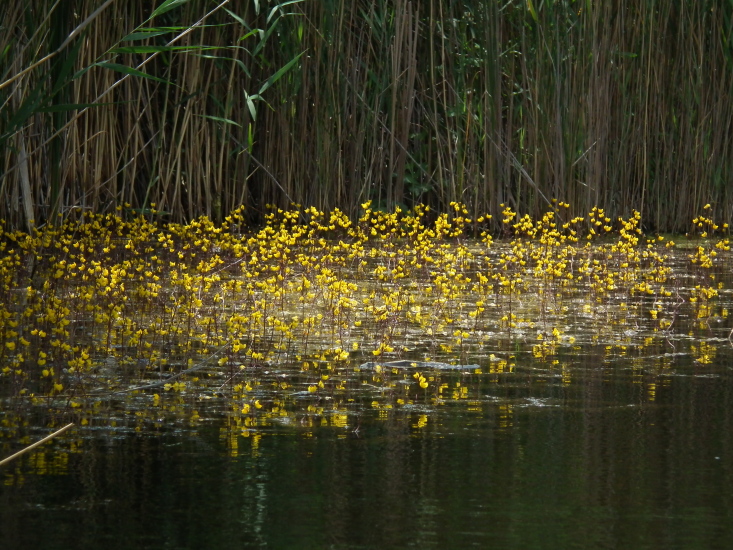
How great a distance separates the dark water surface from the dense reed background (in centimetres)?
518

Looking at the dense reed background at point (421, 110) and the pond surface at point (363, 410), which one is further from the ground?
the dense reed background at point (421, 110)

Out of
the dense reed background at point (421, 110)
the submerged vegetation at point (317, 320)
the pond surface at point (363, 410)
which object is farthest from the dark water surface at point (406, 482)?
the dense reed background at point (421, 110)

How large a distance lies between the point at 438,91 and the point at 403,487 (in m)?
7.16

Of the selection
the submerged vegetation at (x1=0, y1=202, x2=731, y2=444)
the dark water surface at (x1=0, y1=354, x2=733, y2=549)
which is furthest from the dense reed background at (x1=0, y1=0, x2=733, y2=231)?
the dark water surface at (x1=0, y1=354, x2=733, y2=549)

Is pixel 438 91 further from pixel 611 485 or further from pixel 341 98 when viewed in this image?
pixel 611 485

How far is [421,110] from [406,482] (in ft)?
23.3

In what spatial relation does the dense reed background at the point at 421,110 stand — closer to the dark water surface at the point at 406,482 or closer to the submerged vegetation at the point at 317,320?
the submerged vegetation at the point at 317,320

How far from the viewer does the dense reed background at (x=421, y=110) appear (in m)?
8.64

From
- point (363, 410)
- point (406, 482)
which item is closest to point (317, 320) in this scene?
point (363, 410)

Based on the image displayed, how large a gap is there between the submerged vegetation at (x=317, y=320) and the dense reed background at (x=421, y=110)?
681 mm

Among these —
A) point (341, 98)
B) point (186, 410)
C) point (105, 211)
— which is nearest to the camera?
point (186, 410)

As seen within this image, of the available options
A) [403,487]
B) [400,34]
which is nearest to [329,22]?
[400,34]

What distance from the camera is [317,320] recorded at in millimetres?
5105

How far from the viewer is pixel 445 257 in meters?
7.43
